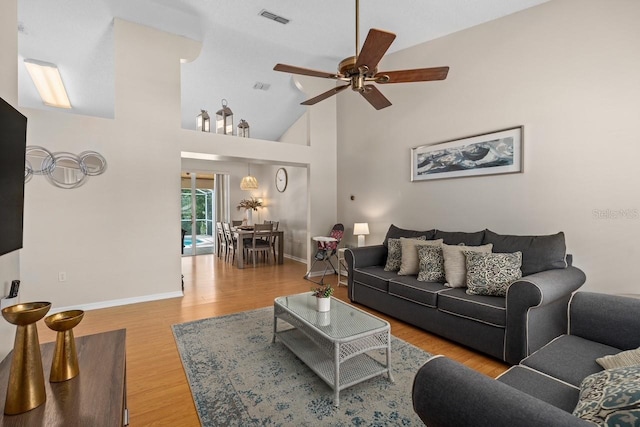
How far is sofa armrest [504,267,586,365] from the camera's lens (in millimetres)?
2221

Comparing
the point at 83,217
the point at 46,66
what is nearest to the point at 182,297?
the point at 83,217

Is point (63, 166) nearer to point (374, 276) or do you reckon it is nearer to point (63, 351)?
point (63, 351)

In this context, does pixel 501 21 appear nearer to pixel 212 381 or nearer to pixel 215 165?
pixel 212 381

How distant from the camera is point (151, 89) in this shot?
4.09m

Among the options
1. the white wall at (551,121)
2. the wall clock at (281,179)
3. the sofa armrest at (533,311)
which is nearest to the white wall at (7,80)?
the sofa armrest at (533,311)

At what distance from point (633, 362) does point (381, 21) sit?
385cm

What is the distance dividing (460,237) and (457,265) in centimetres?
55

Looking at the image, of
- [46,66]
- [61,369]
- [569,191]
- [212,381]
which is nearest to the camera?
[61,369]

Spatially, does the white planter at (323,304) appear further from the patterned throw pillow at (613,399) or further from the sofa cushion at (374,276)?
the patterned throw pillow at (613,399)

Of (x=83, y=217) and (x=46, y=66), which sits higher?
(x=46, y=66)

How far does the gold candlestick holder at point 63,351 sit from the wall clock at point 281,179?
6.54m

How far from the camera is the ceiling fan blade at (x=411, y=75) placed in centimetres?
232

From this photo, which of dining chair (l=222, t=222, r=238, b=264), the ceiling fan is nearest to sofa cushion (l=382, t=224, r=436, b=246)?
the ceiling fan

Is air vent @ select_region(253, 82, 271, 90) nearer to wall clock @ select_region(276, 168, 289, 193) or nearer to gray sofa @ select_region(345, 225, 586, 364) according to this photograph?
wall clock @ select_region(276, 168, 289, 193)
